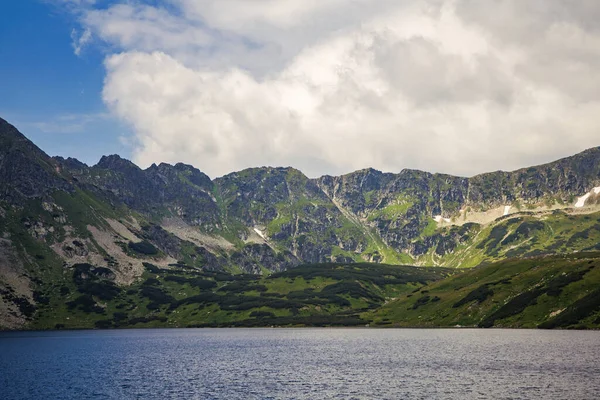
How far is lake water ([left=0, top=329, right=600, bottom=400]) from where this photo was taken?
8012cm

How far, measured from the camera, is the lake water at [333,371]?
80125 millimetres

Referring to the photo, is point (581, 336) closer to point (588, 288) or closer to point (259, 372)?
point (588, 288)

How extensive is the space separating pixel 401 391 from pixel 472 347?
64321 millimetres

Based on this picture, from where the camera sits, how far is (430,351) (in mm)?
132750

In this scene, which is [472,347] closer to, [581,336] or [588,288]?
[581,336]

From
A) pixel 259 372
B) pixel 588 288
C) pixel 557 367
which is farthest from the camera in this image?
pixel 588 288

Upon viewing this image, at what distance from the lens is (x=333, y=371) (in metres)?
105

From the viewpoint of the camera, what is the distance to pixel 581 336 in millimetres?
142000

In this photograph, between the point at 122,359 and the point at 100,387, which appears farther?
the point at 122,359

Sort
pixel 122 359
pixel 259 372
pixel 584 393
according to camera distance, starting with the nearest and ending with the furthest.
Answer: pixel 584 393 < pixel 259 372 < pixel 122 359

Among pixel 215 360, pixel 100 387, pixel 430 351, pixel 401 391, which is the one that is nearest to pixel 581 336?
pixel 430 351

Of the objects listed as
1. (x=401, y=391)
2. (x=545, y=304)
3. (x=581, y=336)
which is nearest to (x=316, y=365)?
(x=401, y=391)

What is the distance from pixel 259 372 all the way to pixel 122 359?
52.3 metres

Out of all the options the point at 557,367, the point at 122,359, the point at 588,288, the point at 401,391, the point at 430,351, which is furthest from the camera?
the point at 588,288
